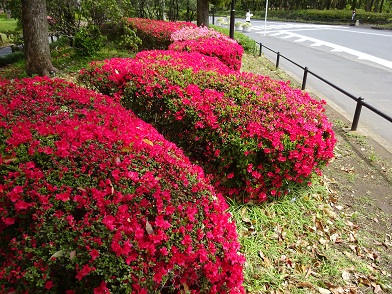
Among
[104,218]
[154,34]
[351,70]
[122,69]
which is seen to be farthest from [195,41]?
Answer: [104,218]

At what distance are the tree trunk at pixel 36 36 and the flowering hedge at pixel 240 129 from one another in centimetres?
566

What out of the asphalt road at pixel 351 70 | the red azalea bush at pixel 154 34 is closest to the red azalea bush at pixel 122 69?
the asphalt road at pixel 351 70

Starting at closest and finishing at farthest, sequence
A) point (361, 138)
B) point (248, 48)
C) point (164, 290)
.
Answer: point (164, 290), point (361, 138), point (248, 48)

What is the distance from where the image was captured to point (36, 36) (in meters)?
8.58

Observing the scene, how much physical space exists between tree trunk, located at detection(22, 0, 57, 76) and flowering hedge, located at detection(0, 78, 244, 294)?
23.2 feet

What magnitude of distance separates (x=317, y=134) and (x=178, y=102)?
1.67 m

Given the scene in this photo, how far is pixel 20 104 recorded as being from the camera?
3088 mm

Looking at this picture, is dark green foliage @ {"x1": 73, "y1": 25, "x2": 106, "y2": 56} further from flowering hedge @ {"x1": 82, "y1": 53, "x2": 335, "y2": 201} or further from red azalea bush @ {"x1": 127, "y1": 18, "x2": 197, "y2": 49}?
flowering hedge @ {"x1": 82, "y1": 53, "x2": 335, "y2": 201}

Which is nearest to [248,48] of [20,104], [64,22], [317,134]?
[64,22]

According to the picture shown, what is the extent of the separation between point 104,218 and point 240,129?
198 centimetres

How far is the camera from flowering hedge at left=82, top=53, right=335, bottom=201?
3.49m

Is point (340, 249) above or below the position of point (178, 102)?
below

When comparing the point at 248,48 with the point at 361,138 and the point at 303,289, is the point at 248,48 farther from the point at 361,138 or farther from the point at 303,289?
the point at 303,289

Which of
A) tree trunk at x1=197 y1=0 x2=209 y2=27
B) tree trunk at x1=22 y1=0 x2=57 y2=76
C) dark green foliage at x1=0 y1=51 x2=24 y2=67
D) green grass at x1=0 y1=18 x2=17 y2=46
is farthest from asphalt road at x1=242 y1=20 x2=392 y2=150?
green grass at x1=0 y1=18 x2=17 y2=46
